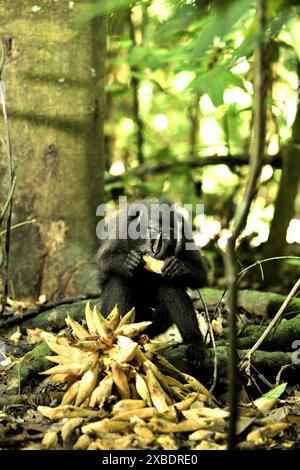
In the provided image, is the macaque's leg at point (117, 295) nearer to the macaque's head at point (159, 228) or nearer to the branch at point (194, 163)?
the macaque's head at point (159, 228)

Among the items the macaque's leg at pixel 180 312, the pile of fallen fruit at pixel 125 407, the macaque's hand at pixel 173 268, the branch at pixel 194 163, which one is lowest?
the pile of fallen fruit at pixel 125 407

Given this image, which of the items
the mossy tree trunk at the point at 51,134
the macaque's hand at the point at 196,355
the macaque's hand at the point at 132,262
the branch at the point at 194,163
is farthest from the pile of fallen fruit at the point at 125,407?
the branch at the point at 194,163

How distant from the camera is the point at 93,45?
16.7ft

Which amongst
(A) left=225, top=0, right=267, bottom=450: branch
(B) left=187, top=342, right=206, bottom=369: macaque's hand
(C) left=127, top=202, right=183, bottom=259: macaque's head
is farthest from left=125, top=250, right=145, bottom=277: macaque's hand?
(A) left=225, top=0, right=267, bottom=450: branch

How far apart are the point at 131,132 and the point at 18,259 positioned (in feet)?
18.9

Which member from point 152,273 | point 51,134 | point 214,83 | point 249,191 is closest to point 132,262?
point 152,273

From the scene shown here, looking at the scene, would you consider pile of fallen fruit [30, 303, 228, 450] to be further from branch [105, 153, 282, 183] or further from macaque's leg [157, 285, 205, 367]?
branch [105, 153, 282, 183]

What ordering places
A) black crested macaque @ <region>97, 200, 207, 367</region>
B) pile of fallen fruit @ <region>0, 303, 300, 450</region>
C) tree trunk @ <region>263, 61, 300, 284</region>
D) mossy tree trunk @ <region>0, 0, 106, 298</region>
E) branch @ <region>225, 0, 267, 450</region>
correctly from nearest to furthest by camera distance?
branch @ <region>225, 0, 267, 450</region> → pile of fallen fruit @ <region>0, 303, 300, 450</region> → black crested macaque @ <region>97, 200, 207, 367</region> → mossy tree trunk @ <region>0, 0, 106, 298</region> → tree trunk @ <region>263, 61, 300, 284</region>

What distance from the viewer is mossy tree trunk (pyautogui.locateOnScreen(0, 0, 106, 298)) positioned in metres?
4.90

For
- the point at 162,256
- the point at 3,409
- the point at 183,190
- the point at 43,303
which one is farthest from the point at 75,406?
the point at 183,190

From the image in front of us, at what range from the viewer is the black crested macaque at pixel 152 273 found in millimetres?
4152

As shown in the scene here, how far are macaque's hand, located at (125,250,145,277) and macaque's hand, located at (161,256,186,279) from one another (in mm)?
178

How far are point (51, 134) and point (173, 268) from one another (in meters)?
1.60
